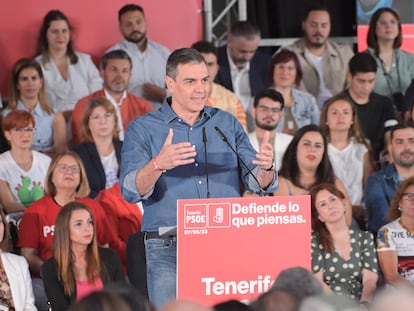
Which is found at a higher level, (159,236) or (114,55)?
(114,55)

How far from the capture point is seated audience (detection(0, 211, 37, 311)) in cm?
588

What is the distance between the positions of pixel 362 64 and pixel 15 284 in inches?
133

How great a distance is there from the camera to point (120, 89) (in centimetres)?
776

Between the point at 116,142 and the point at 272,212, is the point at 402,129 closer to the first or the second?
the point at 116,142

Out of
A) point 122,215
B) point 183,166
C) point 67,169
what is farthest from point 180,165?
point 122,215

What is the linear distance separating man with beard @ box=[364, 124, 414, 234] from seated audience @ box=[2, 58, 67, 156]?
229 centimetres

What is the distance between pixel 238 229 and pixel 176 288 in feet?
1.22

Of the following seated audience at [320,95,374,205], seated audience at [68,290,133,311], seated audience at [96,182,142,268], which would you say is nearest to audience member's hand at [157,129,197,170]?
seated audience at [68,290,133,311]

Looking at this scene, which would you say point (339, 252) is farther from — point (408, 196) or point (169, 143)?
point (169, 143)

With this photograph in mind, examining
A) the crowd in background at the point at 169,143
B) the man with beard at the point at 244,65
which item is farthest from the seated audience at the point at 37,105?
the man with beard at the point at 244,65

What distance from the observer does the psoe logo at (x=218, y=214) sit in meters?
4.04

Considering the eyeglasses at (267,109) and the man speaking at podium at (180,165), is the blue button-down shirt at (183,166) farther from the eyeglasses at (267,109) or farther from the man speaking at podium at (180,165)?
the eyeglasses at (267,109)

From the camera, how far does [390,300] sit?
2.69 m

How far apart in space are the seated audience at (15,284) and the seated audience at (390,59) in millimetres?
3548
